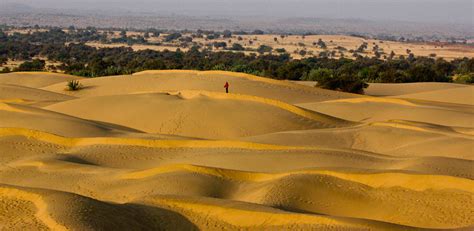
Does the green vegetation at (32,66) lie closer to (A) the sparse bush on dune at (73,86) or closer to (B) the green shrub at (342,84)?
(A) the sparse bush on dune at (73,86)

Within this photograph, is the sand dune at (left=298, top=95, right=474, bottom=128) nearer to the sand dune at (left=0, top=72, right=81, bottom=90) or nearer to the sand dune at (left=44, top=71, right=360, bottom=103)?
the sand dune at (left=44, top=71, right=360, bottom=103)

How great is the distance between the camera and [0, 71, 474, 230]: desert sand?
9273mm

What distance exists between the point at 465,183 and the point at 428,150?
15.9ft

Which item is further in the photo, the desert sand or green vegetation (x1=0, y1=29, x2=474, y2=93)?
green vegetation (x1=0, y1=29, x2=474, y2=93)

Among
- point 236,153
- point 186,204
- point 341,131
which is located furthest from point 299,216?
point 341,131

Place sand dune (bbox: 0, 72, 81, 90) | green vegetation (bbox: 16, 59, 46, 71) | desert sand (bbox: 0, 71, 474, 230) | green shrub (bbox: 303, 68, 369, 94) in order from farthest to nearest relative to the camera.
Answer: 1. green vegetation (bbox: 16, 59, 46, 71)
2. sand dune (bbox: 0, 72, 81, 90)
3. green shrub (bbox: 303, 68, 369, 94)
4. desert sand (bbox: 0, 71, 474, 230)

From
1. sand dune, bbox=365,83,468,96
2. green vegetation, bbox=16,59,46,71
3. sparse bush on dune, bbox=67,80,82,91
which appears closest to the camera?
sparse bush on dune, bbox=67,80,82,91

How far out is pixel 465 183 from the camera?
11133mm

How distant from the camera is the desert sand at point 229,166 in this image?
9.27 metres

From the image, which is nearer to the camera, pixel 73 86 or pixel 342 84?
pixel 73 86

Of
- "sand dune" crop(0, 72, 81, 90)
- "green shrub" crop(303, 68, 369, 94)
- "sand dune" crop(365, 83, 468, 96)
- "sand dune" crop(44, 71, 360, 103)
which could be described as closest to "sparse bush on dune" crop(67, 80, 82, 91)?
"sand dune" crop(44, 71, 360, 103)

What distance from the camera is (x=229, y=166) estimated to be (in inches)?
553

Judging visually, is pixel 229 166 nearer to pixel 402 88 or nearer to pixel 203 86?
pixel 203 86

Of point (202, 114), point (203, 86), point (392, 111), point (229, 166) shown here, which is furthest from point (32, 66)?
point (229, 166)
